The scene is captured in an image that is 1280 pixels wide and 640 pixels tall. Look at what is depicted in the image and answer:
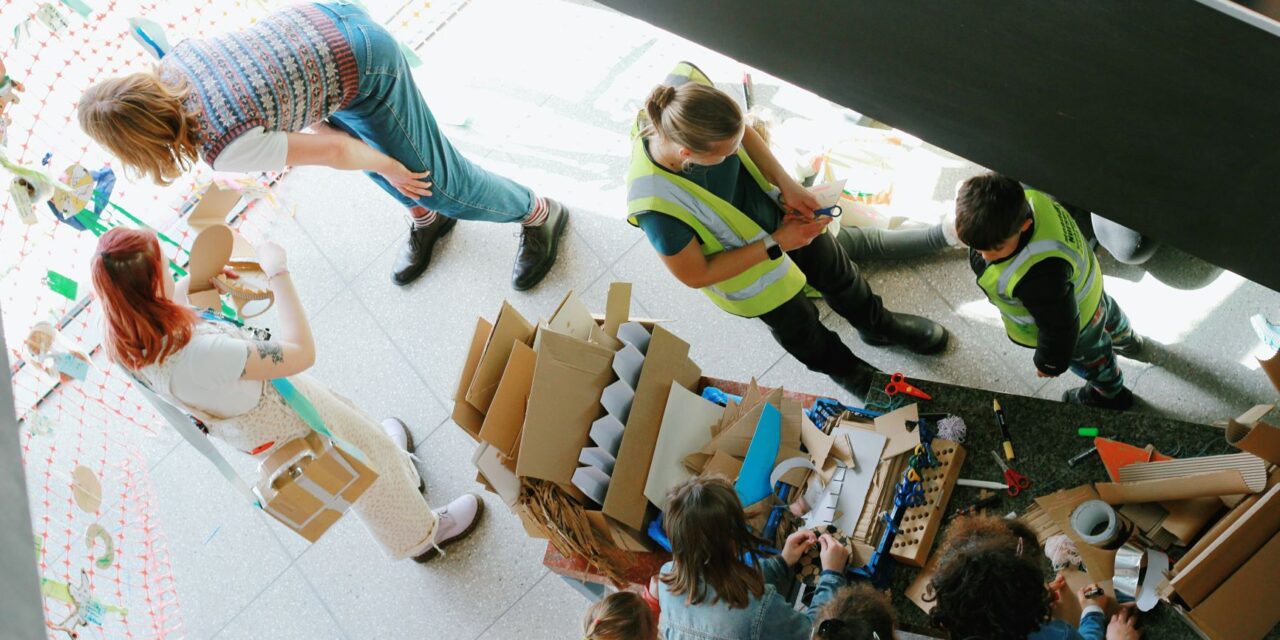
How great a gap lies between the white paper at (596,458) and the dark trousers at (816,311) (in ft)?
2.18

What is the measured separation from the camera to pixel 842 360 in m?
2.89

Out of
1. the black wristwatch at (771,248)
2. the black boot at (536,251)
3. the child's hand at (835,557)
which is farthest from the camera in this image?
the black boot at (536,251)

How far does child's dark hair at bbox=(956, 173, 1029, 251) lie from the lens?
208 cm

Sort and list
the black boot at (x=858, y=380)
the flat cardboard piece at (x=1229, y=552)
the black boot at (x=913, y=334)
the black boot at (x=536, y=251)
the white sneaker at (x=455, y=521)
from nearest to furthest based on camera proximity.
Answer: the flat cardboard piece at (x=1229, y=552) < the black boot at (x=858, y=380) < the black boot at (x=913, y=334) < the white sneaker at (x=455, y=521) < the black boot at (x=536, y=251)

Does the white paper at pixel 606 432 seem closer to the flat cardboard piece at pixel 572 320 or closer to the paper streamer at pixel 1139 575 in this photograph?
the flat cardboard piece at pixel 572 320

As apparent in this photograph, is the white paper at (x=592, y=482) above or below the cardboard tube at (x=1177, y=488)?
below

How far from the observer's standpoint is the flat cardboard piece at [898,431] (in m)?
2.17

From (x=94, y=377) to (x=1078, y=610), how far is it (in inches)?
141

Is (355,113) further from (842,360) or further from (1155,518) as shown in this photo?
(1155,518)

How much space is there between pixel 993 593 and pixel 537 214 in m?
2.19

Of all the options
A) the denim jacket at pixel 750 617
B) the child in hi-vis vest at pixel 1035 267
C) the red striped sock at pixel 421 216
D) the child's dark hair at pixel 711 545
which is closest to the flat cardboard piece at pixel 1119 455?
the child in hi-vis vest at pixel 1035 267

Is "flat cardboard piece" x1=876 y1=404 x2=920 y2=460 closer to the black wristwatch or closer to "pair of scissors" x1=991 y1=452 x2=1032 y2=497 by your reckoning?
"pair of scissors" x1=991 y1=452 x2=1032 y2=497

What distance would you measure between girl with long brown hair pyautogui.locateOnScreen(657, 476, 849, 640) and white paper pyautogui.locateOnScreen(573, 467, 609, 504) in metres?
0.24

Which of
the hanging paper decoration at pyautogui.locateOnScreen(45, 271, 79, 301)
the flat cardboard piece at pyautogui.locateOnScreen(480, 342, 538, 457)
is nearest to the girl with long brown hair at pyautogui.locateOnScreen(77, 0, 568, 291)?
the hanging paper decoration at pyautogui.locateOnScreen(45, 271, 79, 301)
